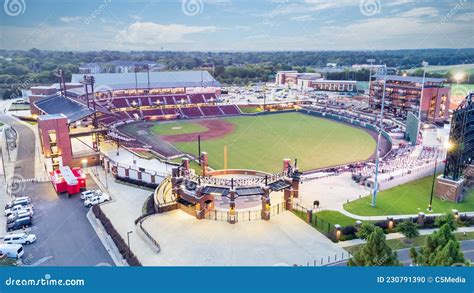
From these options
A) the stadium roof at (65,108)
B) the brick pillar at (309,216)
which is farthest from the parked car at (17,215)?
the brick pillar at (309,216)

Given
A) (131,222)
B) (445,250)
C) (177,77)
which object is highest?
(177,77)

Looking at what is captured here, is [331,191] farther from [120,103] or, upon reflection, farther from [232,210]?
[120,103]

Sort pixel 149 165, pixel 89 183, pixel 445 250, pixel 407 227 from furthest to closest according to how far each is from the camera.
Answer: pixel 149 165, pixel 89 183, pixel 407 227, pixel 445 250

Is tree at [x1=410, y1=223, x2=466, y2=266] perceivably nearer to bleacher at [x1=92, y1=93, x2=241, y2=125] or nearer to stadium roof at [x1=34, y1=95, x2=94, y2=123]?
stadium roof at [x1=34, y1=95, x2=94, y2=123]

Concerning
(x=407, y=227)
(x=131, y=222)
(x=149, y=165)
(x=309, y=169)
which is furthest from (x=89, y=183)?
(x=407, y=227)

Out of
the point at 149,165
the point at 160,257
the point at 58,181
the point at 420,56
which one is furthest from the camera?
the point at 420,56

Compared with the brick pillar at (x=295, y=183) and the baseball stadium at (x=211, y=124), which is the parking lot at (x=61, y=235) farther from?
the brick pillar at (x=295, y=183)

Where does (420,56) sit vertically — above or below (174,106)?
above

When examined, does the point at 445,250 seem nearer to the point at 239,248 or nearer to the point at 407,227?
the point at 407,227
